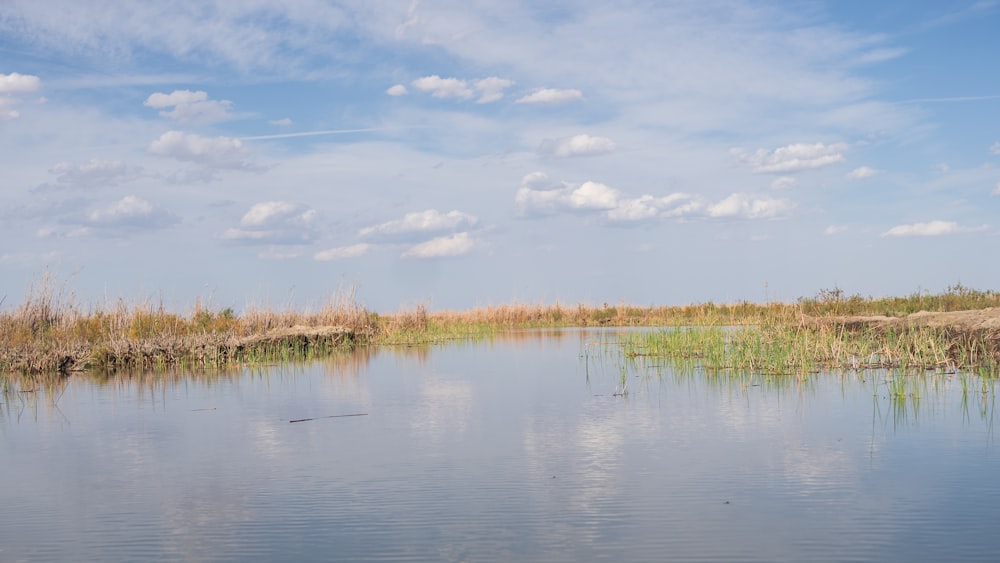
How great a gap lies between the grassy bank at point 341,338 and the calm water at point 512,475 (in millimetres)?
2357

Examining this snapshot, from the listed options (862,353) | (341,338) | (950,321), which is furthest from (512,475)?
(341,338)

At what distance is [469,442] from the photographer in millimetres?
8172

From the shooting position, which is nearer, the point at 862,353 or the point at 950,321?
the point at 862,353

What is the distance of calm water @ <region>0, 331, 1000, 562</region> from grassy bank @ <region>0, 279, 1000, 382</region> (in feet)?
7.73

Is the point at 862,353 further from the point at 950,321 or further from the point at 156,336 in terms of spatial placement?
the point at 156,336

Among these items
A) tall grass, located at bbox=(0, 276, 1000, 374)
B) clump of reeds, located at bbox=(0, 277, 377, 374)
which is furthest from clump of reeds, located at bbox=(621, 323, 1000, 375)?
clump of reeds, located at bbox=(0, 277, 377, 374)

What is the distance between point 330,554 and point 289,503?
4.08 feet

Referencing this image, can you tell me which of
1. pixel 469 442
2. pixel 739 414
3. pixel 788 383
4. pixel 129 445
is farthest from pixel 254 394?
pixel 788 383

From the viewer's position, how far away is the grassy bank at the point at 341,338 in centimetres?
1436

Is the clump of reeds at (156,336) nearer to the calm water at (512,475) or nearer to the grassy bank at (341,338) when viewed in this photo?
the grassy bank at (341,338)

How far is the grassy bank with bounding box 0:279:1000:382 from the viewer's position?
14.4m

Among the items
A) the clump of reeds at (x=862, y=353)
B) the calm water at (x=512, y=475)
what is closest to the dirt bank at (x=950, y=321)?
the clump of reeds at (x=862, y=353)

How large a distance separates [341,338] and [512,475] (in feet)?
55.2

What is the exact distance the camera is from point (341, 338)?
22906 millimetres
